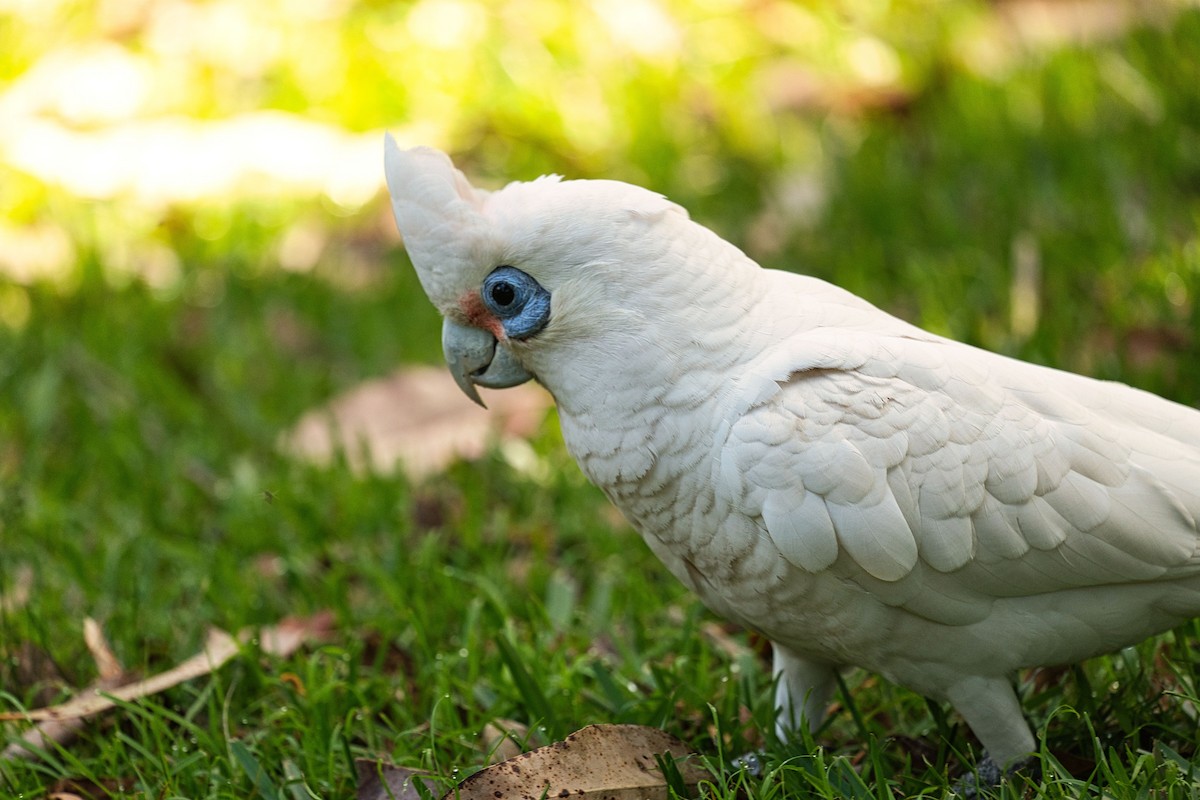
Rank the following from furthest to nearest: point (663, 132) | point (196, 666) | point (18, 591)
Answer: point (663, 132) < point (18, 591) < point (196, 666)

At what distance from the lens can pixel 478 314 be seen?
2309 millimetres

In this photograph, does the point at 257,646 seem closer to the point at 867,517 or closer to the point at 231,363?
the point at 867,517

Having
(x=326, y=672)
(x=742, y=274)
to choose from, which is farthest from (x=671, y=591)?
(x=742, y=274)

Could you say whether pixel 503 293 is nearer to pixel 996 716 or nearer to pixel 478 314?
pixel 478 314

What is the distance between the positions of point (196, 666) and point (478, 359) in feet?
3.05

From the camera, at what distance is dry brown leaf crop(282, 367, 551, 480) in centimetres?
371

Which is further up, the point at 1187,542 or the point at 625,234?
the point at 625,234

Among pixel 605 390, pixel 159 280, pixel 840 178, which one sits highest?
pixel 605 390

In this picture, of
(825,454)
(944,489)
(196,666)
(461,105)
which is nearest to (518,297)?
(825,454)

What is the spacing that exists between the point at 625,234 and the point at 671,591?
1139 mm

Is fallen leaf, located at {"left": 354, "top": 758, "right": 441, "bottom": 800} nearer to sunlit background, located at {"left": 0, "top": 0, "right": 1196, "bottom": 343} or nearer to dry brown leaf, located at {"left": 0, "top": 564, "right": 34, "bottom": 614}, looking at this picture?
dry brown leaf, located at {"left": 0, "top": 564, "right": 34, "bottom": 614}

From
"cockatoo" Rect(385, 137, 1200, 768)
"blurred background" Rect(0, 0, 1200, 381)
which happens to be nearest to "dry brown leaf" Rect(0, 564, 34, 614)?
"cockatoo" Rect(385, 137, 1200, 768)

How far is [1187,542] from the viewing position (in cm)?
217

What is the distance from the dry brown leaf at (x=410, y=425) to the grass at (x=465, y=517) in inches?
3.9
